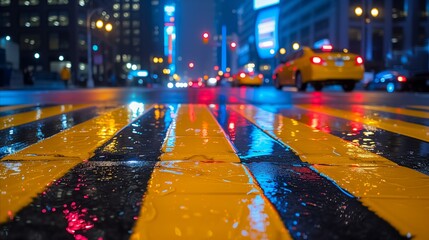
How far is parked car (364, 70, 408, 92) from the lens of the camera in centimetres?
2373

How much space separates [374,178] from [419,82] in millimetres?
Result: 22944

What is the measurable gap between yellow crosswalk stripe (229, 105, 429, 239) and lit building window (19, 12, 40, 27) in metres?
70.9

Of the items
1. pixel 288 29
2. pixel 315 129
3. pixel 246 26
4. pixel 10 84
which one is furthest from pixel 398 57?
pixel 246 26

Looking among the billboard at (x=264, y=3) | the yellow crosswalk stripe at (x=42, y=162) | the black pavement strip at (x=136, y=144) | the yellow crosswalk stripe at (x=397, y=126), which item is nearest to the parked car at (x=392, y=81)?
the yellow crosswalk stripe at (x=397, y=126)

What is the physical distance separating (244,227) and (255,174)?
3.21 feet

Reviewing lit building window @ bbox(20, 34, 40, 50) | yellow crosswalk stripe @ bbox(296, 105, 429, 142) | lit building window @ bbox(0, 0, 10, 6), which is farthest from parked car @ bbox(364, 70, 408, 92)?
lit building window @ bbox(0, 0, 10, 6)

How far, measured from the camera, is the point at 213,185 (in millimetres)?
2455

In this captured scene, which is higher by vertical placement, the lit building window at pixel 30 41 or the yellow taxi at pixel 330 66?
the lit building window at pixel 30 41

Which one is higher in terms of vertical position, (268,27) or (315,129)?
(268,27)

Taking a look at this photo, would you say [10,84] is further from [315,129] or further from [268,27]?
[268,27]

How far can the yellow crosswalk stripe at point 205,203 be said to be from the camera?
1.75 m

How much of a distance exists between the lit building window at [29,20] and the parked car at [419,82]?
5941 centimetres

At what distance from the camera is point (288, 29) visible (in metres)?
101

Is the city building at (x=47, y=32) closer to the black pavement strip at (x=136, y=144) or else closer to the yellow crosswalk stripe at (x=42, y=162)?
the black pavement strip at (x=136, y=144)
